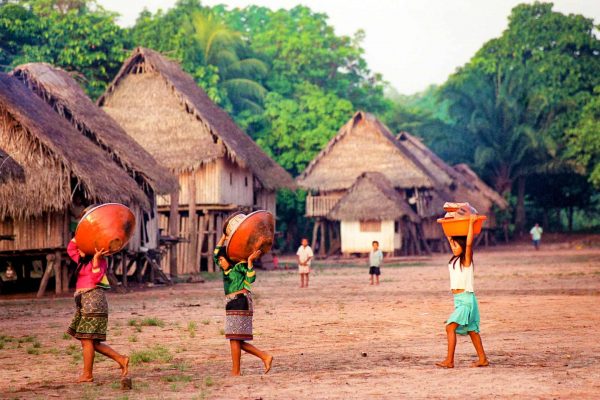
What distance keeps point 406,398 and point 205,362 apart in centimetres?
331

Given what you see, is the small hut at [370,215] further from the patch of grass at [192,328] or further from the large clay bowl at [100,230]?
the large clay bowl at [100,230]

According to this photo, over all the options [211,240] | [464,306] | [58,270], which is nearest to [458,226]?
[464,306]

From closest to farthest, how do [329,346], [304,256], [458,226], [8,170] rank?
1. [458,226]
2. [329,346]
3. [8,170]
4. [304,256]

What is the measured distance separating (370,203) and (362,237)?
183cm

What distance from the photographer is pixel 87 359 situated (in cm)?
945

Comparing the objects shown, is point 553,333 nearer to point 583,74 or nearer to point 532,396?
point 532,396

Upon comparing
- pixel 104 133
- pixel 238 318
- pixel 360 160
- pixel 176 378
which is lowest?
pixel 176 378

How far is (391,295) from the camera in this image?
838 inches

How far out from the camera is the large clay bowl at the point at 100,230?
9469mm

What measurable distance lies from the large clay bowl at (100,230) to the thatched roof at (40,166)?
38.5 feet

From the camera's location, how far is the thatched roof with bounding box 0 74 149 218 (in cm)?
2123

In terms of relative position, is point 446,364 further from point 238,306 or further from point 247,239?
point 247,239

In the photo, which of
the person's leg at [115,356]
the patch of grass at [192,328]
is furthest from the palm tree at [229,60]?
the person's leg at [115,356]

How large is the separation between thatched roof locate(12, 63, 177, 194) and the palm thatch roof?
27941mm
